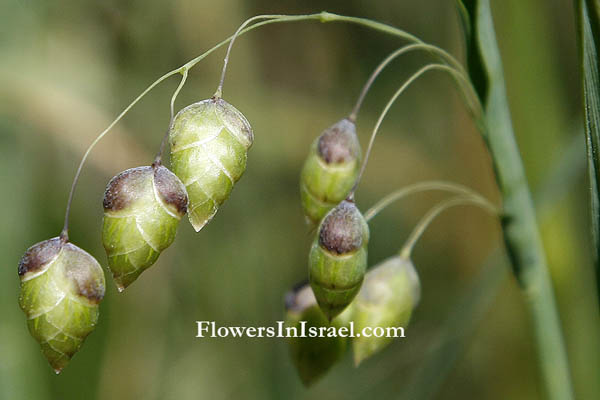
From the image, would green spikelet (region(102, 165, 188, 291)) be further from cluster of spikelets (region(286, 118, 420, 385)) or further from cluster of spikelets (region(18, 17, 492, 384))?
cluster of spikelets (region(286, 118, 420, 385))

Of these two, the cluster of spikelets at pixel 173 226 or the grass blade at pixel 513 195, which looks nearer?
the cluster of spikelets at pixel 173 226

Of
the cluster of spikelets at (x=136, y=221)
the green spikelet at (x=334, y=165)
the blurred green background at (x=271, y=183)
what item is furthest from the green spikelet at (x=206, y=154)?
the blurred green background at (x=271, y=183)

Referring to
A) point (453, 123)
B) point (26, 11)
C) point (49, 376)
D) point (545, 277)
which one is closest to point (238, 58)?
point (26, 11)

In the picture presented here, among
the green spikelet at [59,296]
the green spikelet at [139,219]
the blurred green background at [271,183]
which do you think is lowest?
the blurred green background at [271,183]

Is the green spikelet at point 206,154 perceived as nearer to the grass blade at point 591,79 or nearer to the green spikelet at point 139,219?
the green spikelet at point 139,219

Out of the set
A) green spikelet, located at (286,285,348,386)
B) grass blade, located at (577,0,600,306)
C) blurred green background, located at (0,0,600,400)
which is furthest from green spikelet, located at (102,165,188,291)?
blurred green background, located at (0,0,600,400)

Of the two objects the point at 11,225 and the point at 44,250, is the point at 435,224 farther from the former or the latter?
the point at 44,250

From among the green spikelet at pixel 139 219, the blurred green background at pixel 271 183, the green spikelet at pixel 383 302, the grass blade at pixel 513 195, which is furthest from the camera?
the blurred green background at pixel 271 183

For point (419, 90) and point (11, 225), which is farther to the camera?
point (419, 90)
